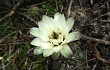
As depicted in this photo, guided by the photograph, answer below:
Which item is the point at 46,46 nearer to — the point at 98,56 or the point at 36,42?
the point at 36,42

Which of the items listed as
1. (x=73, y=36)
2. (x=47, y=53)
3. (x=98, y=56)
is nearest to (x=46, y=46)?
(x=47, y=53)

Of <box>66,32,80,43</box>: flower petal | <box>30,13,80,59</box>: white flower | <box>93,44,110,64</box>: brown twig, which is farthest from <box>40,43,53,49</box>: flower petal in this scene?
<box>93,44,110,64</box>: brown twig

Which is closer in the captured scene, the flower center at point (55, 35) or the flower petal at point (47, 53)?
the flower petal at point (47, 53)

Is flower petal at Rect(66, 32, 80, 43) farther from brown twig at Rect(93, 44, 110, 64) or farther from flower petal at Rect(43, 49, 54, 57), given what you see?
brown twig at Rect(93, 44, 110, 64)

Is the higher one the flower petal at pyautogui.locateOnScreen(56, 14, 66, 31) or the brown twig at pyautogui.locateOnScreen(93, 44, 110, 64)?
the flower petal at pyautogui.locateOnScreen(56, 14, 66, 31)

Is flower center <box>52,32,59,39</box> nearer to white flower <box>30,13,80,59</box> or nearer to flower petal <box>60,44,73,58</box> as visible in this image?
white flower <box>30,13,80,59</box>

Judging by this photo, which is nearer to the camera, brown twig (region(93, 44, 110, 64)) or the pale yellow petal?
the pale yellow petal

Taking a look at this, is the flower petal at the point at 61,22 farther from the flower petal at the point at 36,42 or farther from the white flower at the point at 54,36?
the flower petal at the point at 36,42

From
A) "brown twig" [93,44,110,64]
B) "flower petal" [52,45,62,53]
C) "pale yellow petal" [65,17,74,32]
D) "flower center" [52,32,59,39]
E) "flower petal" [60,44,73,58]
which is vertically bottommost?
"brown twig" [93,44,110,64]

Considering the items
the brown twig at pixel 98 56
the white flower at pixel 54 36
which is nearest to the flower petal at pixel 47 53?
the white flower at pixel 54 36
